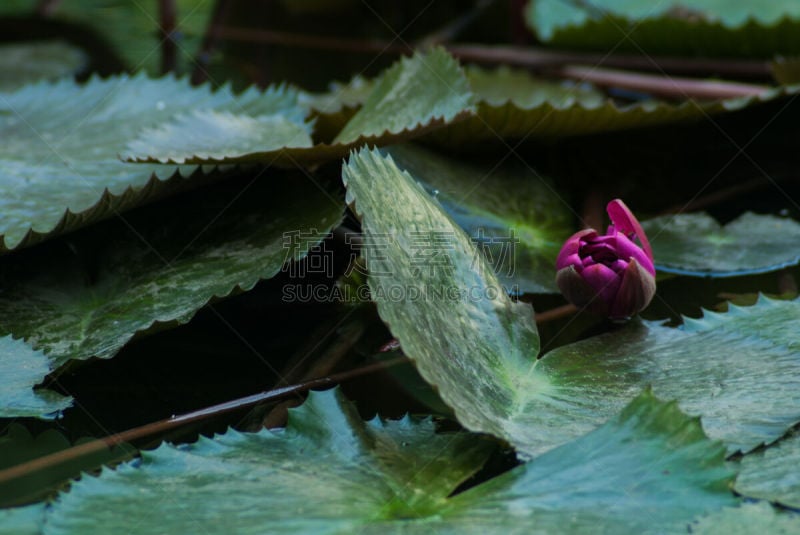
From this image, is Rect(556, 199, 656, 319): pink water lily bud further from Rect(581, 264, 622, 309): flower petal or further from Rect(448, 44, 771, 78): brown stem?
Rect(448, 44, 771, 78): brown stem

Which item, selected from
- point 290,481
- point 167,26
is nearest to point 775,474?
point 290,481

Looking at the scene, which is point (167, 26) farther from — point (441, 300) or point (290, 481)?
point (290, 481)

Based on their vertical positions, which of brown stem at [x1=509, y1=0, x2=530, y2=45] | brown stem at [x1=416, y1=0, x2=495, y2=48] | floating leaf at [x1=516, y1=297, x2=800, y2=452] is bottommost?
floating leaf at [x1=516, y1=297, x2=800, y2=452]

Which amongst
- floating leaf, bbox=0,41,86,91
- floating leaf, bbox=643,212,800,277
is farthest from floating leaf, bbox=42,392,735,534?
floating leaf, bbox=0,41,86,91

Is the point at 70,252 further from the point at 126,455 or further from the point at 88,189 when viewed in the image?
the point at 126,455

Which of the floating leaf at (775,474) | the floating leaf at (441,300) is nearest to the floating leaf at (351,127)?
the floating leaf at (441,300)

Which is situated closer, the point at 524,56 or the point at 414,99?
the point at 414,99

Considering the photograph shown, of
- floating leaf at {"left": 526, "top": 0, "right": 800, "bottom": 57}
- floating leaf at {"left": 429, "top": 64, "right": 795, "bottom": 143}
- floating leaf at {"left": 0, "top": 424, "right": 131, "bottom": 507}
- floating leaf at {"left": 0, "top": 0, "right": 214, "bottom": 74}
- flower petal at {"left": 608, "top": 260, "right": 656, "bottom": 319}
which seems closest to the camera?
floating leaf at {"left": 0, "top": 424, "right": 131, "bottom": 507}
